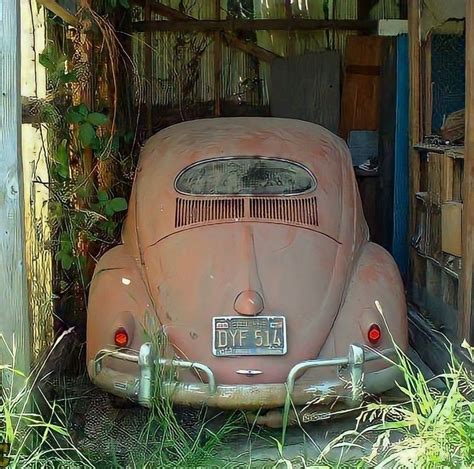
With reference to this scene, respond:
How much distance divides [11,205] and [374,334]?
6.72ft

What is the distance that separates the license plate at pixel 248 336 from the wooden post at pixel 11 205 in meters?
1.01

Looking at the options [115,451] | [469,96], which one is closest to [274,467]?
A: [115,451]

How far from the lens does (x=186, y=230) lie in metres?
5.04

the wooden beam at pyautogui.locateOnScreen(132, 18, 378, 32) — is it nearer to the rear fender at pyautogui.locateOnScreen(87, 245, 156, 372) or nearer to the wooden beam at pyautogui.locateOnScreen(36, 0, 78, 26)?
the wooden beam at pyautogui.locateOnScreen(36, 0, 78, 26)

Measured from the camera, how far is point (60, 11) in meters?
5.84

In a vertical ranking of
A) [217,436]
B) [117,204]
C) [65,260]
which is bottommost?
[217,436]

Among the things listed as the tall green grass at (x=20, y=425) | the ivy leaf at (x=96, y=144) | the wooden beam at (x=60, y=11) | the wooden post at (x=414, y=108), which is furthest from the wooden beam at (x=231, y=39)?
the tall green grass at (x=20, y=425)

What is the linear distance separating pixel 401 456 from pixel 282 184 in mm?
2129

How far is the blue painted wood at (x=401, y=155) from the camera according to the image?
8164 mm

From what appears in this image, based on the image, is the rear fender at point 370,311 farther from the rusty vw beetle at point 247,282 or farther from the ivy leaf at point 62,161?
the ivy leaf at point 62,161

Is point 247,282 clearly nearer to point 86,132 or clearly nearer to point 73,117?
point 86,132

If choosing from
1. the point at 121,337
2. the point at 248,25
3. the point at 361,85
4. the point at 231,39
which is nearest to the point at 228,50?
the point at 231,39

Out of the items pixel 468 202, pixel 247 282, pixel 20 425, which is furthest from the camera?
pixel 468 202

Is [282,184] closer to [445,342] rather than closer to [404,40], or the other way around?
[445,342]
